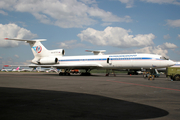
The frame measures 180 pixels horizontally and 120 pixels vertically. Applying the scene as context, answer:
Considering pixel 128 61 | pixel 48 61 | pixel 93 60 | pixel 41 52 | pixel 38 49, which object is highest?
pixel 38 49

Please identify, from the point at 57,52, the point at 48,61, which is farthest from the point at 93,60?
the point at 48,61

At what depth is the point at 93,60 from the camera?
3366cm

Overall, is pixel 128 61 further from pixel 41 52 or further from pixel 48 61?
pixel 41 52

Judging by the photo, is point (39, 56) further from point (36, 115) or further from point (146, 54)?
point (36, 115)

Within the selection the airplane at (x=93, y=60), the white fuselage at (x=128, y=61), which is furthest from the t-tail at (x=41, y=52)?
the white fuselage at (x=128, y=61)

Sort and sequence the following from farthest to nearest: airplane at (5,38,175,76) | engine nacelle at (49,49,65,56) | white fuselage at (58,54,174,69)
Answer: engine nacelle at (49,49,65,56) → airplane at (5,38,175,76) → white fuselage at (58,54,174,69)

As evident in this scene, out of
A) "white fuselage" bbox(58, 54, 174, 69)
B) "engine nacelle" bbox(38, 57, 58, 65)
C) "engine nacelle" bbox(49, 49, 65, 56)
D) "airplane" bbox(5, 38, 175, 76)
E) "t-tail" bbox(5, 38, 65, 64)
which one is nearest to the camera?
"white fuselage" bbox(58, 54, 174, 69)

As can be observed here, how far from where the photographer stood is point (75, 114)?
201 inches

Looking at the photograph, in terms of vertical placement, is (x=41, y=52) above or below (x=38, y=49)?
below

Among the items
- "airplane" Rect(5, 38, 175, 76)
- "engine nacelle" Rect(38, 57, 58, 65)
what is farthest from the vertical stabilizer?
"engine nacelle" Rect(38, 57, 58, 65)

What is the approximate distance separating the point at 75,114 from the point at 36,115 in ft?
3.61

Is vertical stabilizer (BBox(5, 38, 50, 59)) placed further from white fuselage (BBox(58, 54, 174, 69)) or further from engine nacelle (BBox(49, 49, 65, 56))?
white fuselage (BBox(58, 54, 174, 69))

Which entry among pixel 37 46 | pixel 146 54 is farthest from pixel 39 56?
pixel 146 54

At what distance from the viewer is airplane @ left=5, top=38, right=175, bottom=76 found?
28.4 meters
